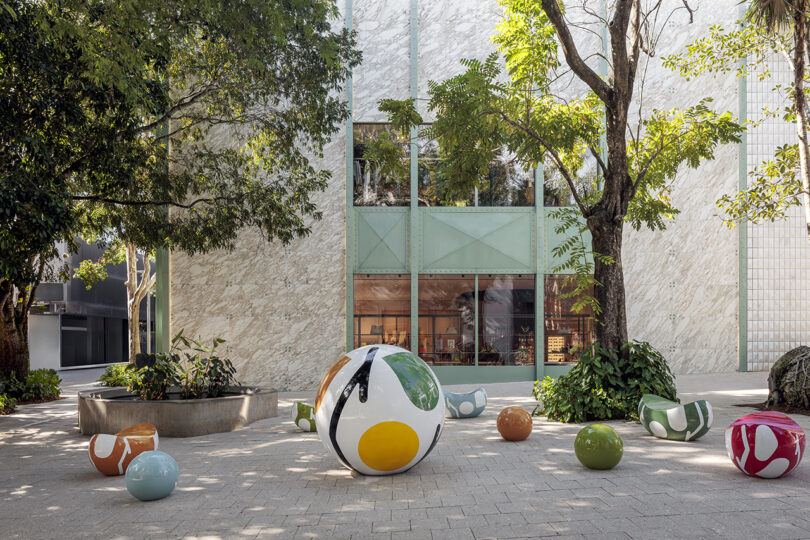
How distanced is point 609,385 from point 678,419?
2052 mm

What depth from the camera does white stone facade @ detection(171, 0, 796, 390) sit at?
57.1 ft

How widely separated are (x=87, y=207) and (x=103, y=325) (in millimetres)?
26023

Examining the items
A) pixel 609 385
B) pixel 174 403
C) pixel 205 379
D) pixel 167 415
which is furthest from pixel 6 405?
pixel 609 385

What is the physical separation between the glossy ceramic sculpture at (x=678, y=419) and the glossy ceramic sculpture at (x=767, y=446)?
177 cm

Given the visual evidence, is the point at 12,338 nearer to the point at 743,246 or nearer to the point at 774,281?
the point at 743,246

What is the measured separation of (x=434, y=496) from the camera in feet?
18.8

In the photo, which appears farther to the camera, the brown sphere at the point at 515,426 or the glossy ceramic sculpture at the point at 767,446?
the brown sphere at the point at 515,426

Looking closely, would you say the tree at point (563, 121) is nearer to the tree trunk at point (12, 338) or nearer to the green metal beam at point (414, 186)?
the green metal beam at point (414, 186)

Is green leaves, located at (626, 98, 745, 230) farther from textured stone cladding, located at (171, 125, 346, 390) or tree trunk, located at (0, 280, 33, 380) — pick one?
tree trunk, located at (0, 280, 33, 380)

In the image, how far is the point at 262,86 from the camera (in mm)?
13000

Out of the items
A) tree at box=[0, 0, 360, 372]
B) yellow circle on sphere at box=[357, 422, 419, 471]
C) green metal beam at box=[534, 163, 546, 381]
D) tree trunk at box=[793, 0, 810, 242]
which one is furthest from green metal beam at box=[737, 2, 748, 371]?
yellow circle on sphere at box=[357, 422, 419, 471]

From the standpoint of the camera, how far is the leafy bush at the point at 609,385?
9711 mm

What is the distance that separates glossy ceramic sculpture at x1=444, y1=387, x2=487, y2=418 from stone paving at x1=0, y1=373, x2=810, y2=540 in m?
2.09

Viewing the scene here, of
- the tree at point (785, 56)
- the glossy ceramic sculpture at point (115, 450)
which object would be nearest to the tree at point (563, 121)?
the tree at point (785, 56)
